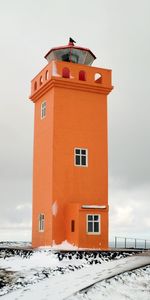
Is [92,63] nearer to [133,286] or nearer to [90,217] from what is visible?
[90,217]

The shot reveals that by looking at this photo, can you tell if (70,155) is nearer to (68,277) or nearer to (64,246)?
(64,246)

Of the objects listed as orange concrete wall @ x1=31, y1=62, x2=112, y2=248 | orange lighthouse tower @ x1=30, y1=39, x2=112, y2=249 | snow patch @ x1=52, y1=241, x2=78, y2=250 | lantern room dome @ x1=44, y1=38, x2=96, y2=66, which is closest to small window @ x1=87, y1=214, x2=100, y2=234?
orange lighthouse tower @ x1=30, y1=39, x2=112, y2=249

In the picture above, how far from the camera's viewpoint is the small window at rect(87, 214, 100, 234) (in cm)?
2934

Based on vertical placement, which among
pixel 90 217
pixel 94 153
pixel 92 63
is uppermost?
pixel 92 63

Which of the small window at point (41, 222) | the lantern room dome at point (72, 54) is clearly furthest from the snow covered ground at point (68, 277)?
the lantern room dome at point (72, 54)

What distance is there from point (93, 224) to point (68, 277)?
11.1 metres

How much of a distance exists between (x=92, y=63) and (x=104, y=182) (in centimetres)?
887

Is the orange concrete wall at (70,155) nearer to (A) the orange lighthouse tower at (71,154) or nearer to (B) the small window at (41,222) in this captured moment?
(A) the orange lighthouse tower at (71,154)

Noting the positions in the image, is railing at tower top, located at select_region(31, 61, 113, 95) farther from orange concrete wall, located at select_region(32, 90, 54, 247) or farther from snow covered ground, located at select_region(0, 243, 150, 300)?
snow covered ground, located at select_region(0, 243, 150, 300)

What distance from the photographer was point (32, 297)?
1559cm

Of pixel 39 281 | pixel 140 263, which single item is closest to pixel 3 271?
pixel 39 281

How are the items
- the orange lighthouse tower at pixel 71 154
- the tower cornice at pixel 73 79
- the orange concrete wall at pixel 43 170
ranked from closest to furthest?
the orange lighthouse tower at pixel 71 154 → the orange concrete wall at pixel 43 170 → the tower cornice at pixel 73 79

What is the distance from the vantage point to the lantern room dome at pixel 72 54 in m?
32.7

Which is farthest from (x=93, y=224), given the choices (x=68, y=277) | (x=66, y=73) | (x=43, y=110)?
(x=68, y=277)
